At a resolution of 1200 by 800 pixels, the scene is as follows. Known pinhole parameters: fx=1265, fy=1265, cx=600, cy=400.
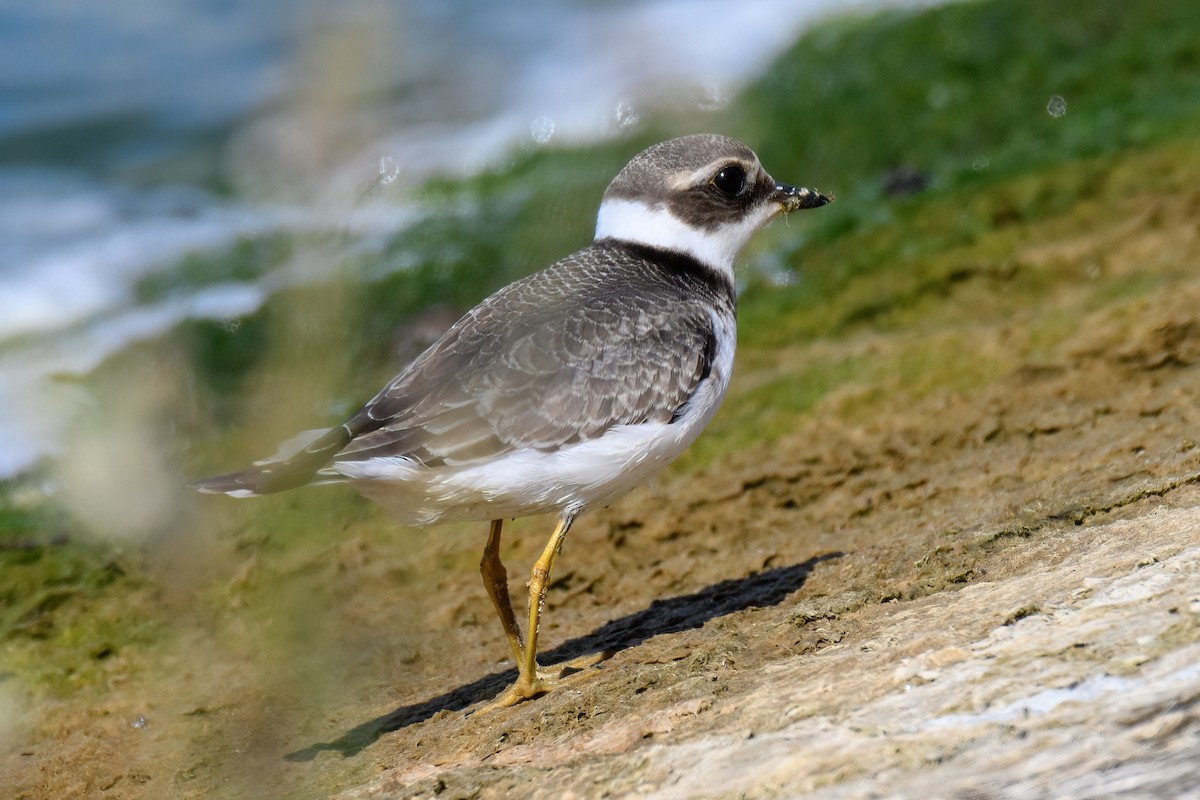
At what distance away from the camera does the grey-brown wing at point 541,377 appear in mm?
5336

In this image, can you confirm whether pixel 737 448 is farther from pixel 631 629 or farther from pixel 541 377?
pixel 541 377

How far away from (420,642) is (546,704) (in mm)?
1887

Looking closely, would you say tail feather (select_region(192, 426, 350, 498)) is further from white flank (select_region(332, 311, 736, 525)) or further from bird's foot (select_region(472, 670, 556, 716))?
bird's foot (select_region(472, 670, 556, 716))

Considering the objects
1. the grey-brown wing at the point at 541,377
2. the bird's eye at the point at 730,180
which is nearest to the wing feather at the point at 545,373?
the grey-brown wing at the point at 541,377

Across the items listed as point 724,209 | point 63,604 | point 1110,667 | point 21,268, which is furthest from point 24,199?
point 1110,667

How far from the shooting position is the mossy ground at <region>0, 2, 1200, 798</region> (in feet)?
16.3

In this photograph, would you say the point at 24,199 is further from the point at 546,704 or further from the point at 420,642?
the point at 546,704

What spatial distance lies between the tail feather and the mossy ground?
0.40 metres

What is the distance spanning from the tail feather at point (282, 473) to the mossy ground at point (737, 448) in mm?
401

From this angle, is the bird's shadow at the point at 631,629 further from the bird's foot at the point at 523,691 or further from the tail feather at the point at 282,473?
the tail feather at the point at 282,473

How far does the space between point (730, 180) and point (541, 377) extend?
1.73 meters

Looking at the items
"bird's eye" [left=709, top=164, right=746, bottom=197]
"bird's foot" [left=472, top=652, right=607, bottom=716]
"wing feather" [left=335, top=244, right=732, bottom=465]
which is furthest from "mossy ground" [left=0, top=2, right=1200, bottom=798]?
"bird's eye" [left=709, top=164, right=746, bottom=197]

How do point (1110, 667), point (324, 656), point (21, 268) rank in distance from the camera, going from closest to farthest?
point (324, 656), point (1110, 667), point (21, 268)

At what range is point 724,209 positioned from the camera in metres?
6.53
